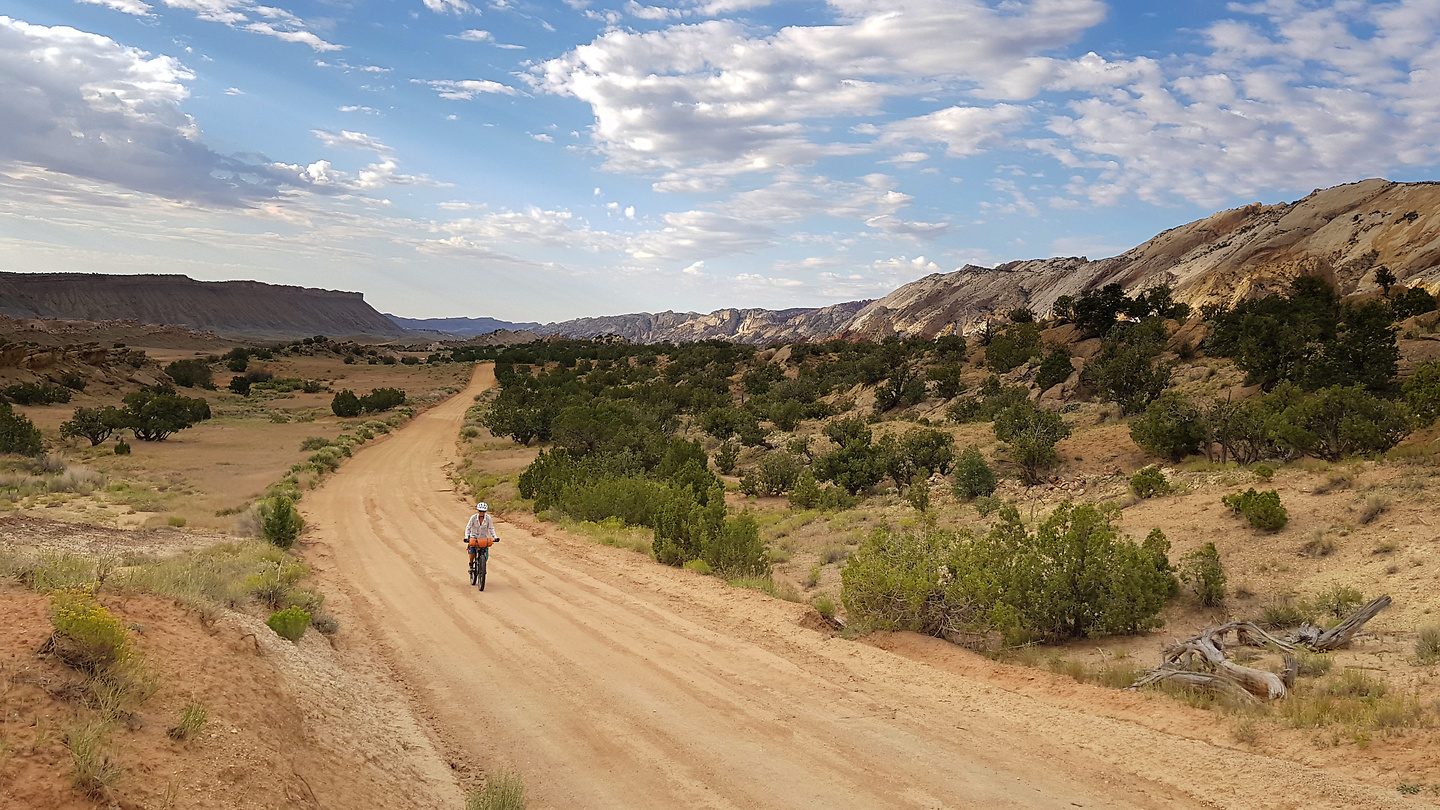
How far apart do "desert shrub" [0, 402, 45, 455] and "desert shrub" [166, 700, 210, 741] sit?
28.4 meters

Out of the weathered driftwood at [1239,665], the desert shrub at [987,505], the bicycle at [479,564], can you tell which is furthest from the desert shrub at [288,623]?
the desert shrub at [987,505]

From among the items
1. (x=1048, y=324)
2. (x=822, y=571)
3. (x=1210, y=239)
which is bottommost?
(x=822, y=571)

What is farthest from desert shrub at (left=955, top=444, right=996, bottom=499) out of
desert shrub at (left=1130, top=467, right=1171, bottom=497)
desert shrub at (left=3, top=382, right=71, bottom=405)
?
desert shrub at (left=3, top=382, right=71, bottom=405)

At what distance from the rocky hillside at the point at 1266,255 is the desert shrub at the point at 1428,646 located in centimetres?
3736

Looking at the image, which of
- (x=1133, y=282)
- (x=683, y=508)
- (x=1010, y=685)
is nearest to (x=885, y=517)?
(x=683, y=508)

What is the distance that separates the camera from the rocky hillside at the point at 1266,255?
46.5m

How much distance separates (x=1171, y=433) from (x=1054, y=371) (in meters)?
12.4

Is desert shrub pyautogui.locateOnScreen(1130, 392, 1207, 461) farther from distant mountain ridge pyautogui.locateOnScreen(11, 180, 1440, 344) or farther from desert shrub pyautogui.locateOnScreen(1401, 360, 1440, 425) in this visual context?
distant mountain ridge pyautogui.locateOnScreen(11, 180, 1440, 344)

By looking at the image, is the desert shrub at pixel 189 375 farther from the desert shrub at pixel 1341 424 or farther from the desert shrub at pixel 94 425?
the desert shrub at pixel 1341 424

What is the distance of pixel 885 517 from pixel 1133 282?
227ft

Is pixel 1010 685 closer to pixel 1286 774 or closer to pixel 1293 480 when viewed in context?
pixel 1286 774

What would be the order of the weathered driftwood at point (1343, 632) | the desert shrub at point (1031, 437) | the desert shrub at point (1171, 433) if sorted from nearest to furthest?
the weathered driftwood at point (1343, 632) → the desert shrub at point (1171, 433) → the desert shrub at point (1031, 437)

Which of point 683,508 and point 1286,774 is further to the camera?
point 683,508

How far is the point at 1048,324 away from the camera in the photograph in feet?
153
